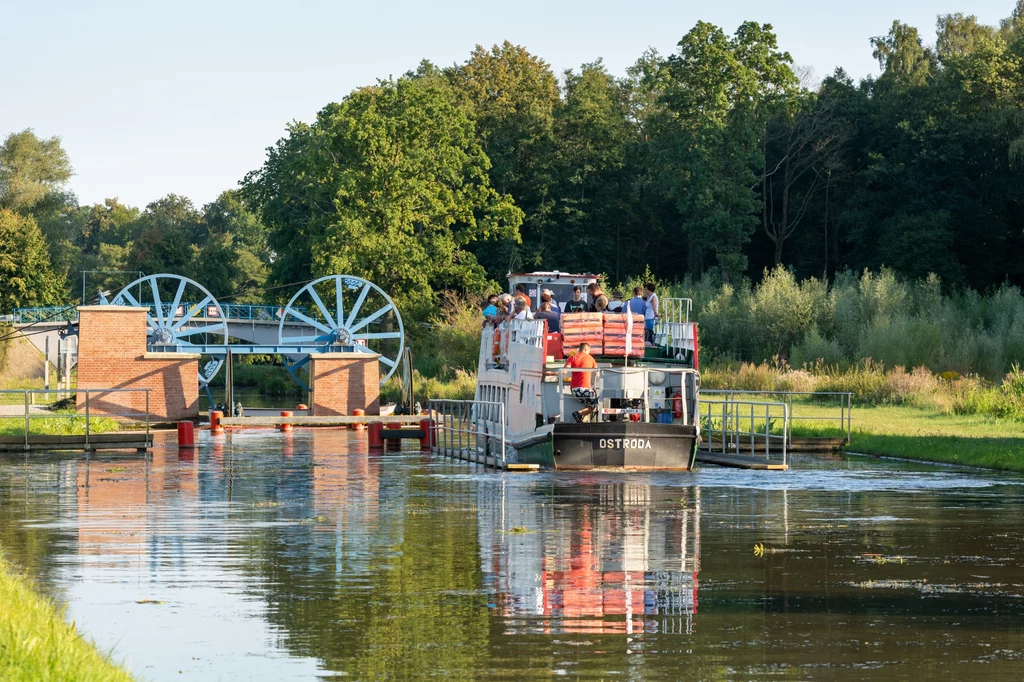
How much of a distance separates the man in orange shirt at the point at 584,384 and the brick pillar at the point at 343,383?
2276 centimetres

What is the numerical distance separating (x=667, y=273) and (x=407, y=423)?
50.2 meters

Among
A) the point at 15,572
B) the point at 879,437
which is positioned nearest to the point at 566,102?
the point at 879,437

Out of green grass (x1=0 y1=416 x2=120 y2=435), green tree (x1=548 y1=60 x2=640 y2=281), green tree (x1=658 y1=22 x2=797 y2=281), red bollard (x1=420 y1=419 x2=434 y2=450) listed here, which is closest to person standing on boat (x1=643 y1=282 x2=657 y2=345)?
red bollard (x1=420 y1=419 x2=434 y2=450)

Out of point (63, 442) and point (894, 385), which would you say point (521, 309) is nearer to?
point (63, 442)

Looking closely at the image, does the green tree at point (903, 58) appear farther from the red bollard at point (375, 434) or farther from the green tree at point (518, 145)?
Result: the red bollard at point (375, 434)

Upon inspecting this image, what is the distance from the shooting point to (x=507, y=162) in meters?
85.8

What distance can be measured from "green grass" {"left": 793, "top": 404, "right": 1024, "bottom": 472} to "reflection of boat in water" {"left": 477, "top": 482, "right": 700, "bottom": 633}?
30.1ft

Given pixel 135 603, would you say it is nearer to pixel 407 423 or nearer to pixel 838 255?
pixel 407 423

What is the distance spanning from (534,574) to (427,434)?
68.8 ft

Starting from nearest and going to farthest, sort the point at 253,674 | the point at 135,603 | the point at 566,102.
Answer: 1. the point at 253,674
2. the point at 135,603
3. the point at 566,102

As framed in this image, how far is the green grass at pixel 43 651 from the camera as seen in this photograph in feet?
28.2

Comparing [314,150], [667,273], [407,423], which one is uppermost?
[314,150]

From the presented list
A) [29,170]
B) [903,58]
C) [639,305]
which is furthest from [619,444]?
[29,170]

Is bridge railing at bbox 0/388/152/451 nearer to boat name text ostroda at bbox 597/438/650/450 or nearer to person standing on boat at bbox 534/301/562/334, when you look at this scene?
person standing on boat at bbox 534/301/562/334
